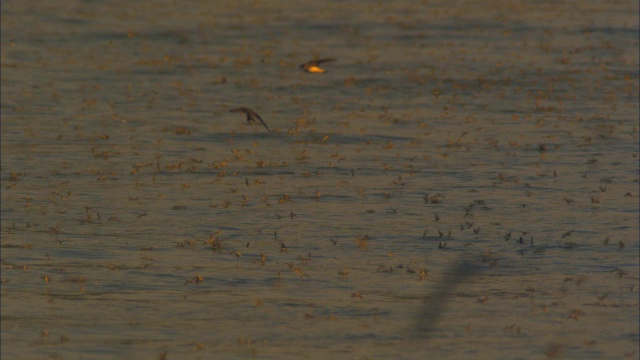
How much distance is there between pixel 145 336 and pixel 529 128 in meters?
11.7

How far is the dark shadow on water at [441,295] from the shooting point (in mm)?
10469

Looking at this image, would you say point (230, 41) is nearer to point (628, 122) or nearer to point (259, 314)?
point (628, 122)

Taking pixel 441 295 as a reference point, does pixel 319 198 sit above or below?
above

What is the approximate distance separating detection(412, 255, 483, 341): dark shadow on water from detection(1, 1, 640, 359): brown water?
0.13 feet

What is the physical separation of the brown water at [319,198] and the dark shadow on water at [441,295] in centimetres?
4

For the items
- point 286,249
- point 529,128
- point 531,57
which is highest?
point 531,57

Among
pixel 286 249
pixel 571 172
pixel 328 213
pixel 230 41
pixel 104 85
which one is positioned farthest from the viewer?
pixel 230 41

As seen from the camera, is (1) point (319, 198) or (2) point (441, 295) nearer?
(2) point (441, 295)

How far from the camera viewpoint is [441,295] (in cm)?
1173

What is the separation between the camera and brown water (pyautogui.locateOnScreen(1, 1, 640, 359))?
10.5 m

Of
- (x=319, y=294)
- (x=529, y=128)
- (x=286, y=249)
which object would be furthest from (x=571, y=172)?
(x=319, y=294)

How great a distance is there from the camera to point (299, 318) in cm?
1067

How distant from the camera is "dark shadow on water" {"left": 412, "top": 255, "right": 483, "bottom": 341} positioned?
1047 cm

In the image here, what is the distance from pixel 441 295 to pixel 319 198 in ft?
13.5
